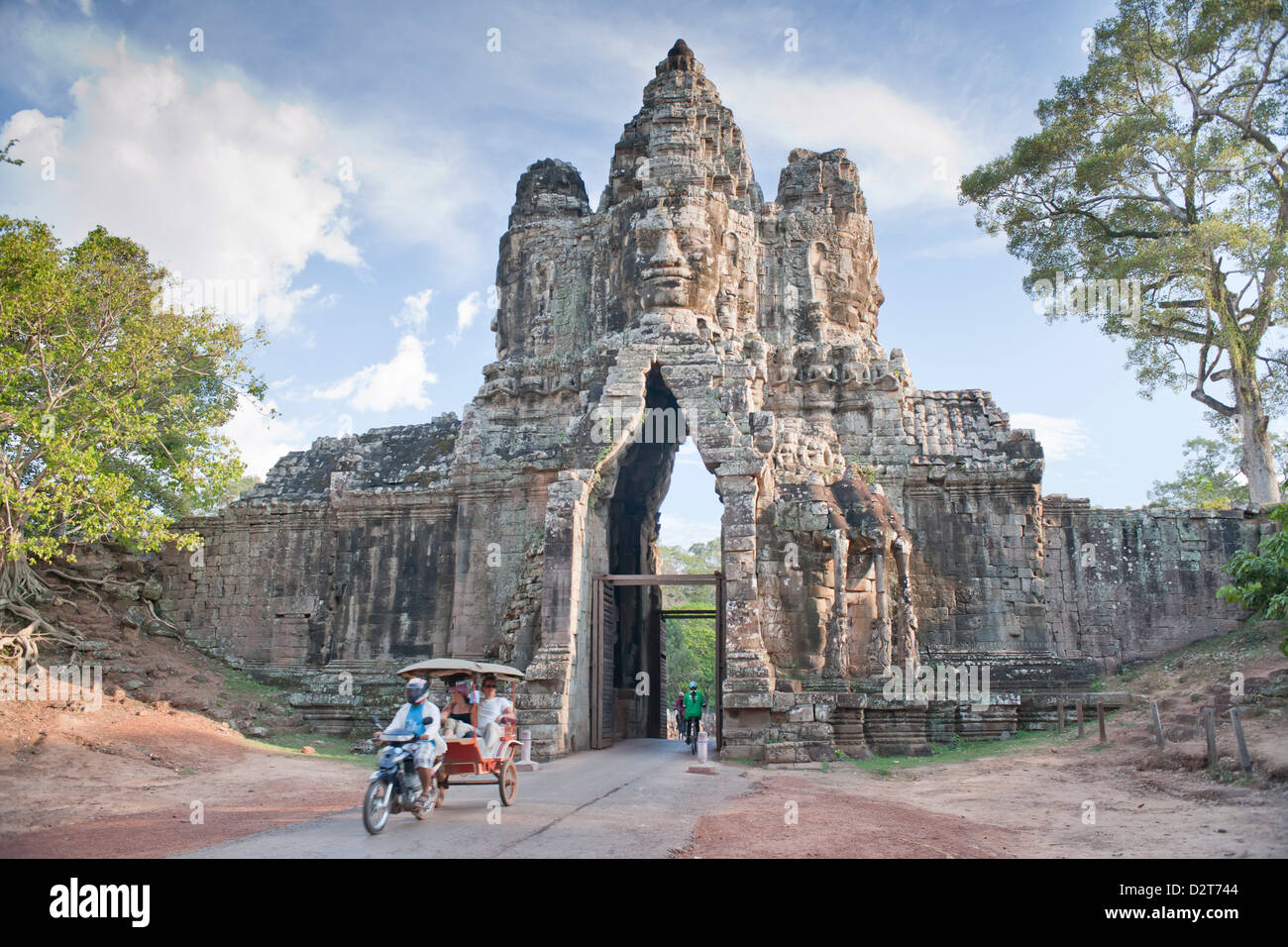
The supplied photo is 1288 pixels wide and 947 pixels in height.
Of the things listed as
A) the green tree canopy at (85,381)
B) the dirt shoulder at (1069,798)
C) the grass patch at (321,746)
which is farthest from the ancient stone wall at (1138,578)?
the green tree canopy at (85,381)

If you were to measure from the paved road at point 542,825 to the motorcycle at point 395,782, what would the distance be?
135 millimetres

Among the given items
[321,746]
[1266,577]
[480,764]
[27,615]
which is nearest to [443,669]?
[480,764]

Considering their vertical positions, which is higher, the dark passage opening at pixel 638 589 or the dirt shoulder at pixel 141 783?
the dark passage opening at pixel 638 589

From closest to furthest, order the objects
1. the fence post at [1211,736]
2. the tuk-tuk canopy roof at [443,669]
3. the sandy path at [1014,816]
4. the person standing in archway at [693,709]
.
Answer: the sandy path at [1014,816]
the fence post at [1211,736]
the tuk-tuk canopy roof at [443,669]
the person standing in archway at [693,709]

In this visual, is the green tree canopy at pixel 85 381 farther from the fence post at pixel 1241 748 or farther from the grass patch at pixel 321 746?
the fence post at pixel 1241 748

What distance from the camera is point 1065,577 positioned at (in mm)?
17422

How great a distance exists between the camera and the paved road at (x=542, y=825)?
649cm

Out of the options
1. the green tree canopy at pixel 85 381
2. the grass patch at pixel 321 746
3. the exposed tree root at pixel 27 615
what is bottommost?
the grass patch at pixel 321 746

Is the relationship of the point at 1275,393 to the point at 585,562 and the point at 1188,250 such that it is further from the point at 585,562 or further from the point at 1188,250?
the point at 585,562

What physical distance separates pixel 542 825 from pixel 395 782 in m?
1.25

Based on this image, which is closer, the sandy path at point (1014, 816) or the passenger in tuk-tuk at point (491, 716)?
the sandy path at point (1014, 816)

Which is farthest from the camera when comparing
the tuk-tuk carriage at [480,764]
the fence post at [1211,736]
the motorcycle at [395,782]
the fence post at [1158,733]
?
the fence post at [1158,733]

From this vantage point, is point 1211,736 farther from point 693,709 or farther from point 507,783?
point 693,709

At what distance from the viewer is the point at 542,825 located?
7.72 m
